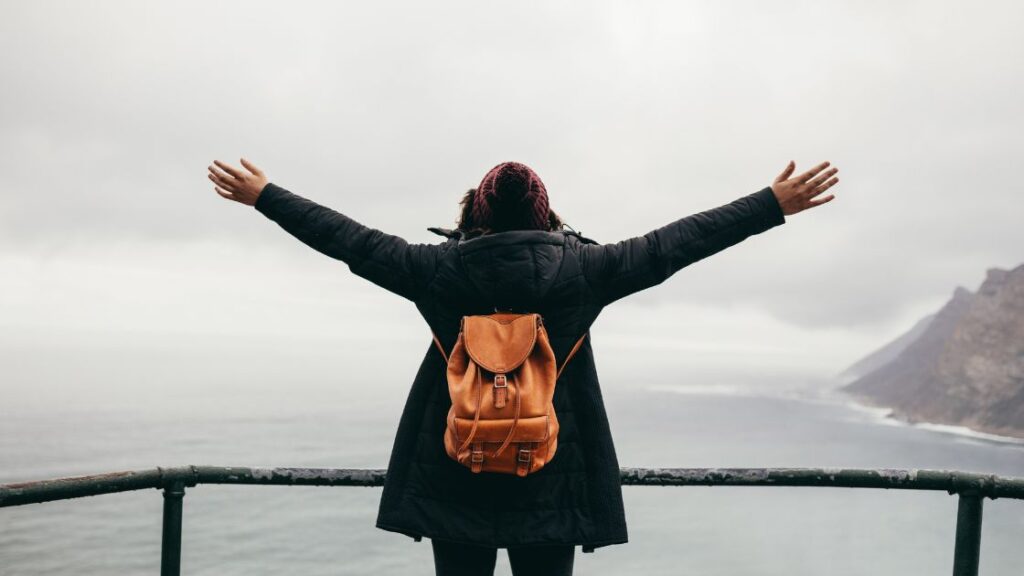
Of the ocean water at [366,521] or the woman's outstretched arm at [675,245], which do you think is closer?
the woman's outstretched arm at [675,245]

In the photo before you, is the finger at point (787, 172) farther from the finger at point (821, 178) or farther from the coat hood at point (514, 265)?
the coat hood at point (514, 265)

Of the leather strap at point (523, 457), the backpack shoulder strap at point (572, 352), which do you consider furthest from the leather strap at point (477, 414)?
the backpack shoulder strap at point (572, 352)

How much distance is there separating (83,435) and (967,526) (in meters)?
212

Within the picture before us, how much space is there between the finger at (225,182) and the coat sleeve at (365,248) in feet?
0.45

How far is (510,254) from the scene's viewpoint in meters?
2.37

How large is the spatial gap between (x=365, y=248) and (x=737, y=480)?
1.60 metres

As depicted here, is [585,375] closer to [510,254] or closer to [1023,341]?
[510,254]

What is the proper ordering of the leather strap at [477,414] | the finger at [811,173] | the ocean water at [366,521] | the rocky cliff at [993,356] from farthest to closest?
the rocky cliff at [993,356] → the ocean water at [366,521] → the finger at [811,173] → the leather strap at [477,414]

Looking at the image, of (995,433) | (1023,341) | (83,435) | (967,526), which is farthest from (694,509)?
(967,526)

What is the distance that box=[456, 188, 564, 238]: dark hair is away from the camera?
254 cm

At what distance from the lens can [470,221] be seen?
2.62 meters

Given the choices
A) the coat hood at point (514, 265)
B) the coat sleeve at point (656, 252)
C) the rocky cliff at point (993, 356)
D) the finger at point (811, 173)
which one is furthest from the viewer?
the rocky cliff at point (993, 356)

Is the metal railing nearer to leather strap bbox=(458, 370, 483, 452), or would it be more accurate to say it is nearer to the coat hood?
leather strap bbox=(458, 370, 483, 452)

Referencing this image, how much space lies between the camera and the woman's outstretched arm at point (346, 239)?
2.49 meters
